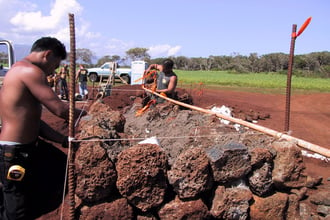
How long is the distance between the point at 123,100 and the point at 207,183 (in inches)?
267

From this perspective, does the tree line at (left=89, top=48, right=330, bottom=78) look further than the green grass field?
Yes

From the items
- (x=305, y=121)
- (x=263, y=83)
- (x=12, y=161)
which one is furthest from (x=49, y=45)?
(x=263, y=83)

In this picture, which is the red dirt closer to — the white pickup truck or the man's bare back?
the man's bare back

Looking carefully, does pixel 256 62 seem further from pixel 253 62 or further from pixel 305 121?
pixel 305 121

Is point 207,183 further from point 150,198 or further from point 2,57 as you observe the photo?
point 2,57

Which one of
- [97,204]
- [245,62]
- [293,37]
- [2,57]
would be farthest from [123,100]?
[245,62]

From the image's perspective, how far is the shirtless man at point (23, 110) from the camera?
2.31m

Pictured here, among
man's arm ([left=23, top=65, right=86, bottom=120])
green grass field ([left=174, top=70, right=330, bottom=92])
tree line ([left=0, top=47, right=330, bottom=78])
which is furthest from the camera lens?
tree line ([left=0, top=47, right=330, bottom=78])

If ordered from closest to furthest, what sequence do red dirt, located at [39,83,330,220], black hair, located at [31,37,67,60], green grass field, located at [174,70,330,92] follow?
black hair, located at [31,37,67,60], red dirt, located at [39,83,330,220], green grass field, located at [174,70,330,92]

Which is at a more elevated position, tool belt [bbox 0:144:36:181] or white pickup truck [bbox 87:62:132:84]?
white pickup truck [bbox 87:62:132:84]

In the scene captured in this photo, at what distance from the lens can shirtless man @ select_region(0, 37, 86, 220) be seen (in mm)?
2309

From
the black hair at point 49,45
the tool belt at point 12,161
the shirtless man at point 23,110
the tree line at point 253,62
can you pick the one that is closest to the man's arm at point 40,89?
the shirtless man at point 23,110

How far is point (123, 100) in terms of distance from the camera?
9.37 meters

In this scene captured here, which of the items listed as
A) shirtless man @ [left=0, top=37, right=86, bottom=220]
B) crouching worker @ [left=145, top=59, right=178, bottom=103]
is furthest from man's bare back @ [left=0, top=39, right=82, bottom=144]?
crouching worker @ [left=145, top=59, right=178, bottom=103]
